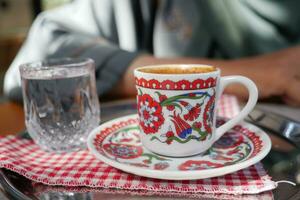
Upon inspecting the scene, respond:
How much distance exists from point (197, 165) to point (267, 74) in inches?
13.6

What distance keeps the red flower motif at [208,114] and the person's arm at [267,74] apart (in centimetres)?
26

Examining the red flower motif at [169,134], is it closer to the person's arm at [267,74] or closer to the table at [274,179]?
the table at [274,179]

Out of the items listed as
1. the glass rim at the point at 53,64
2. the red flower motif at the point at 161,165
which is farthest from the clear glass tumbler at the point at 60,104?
the red flower motif at the point at 161,165

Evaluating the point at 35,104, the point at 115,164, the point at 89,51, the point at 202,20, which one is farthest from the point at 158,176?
the point at 202,20

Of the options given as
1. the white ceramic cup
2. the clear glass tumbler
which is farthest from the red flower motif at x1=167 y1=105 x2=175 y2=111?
the clear glass tumbler

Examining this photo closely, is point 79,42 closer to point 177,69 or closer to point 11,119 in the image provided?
point 11,119

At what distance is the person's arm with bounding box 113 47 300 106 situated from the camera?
0.59 metres

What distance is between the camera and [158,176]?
276mm

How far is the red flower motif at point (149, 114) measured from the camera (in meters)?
0.32

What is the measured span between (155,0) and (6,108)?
1.37ft

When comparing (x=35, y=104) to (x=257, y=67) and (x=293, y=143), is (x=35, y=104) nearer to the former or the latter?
(x=293, y=143)

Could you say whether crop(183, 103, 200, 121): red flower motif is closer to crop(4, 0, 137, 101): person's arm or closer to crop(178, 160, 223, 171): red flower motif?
crop(178, 160, 223, 171): red flower motif

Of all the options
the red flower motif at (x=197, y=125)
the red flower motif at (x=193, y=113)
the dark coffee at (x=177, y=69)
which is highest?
the dark coffee at (x=177, y=69)

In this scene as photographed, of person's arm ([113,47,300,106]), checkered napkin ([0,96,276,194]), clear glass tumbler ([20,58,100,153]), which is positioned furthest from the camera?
person's arm ([113,47,300,106])
